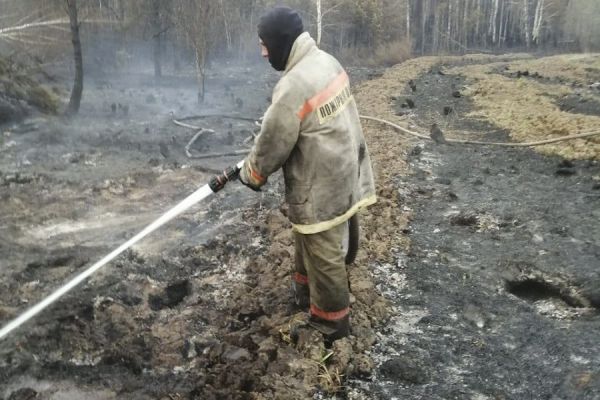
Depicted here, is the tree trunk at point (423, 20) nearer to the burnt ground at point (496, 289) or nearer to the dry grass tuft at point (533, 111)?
the dry grass tuft at point (533, 111)

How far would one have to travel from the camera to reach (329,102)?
296cm

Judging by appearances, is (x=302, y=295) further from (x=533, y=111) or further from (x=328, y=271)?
(x=533, y=111)

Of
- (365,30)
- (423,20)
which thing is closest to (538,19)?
(423,20)

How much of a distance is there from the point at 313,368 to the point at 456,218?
10.9 feet

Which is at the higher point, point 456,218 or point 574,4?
point 574,4

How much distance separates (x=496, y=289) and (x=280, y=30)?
2.93 metres

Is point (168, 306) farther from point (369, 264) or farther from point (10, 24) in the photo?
point (10, 24)

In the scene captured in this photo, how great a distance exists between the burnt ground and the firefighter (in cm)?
80

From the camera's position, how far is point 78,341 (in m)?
3.63

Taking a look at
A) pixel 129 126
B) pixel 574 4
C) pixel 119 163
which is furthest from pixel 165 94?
pixel 574 4

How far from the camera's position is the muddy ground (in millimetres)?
3217

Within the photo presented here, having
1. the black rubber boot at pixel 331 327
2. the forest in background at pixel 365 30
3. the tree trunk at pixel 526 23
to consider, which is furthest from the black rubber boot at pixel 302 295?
the tree trunk at pixel 526 23

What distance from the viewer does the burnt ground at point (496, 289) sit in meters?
3.21

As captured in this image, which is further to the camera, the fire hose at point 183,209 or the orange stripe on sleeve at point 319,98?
the fire hose at point 183,209
